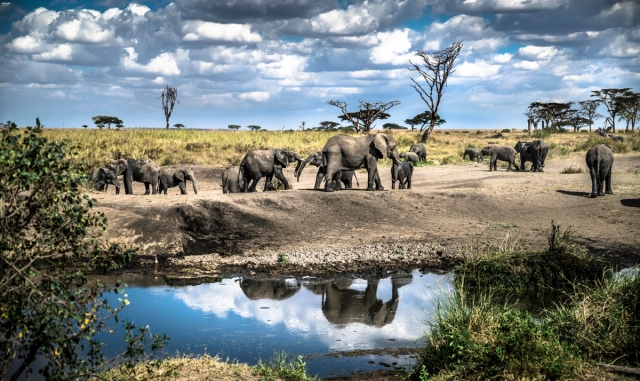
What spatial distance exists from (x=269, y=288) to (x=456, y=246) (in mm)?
4604

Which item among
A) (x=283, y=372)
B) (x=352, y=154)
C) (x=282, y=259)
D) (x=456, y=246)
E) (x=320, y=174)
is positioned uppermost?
(x=352, y=154)

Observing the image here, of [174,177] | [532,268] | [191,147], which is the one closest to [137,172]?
[174,177]

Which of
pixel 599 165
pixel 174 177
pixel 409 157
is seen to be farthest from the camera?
→ pixel 409 157

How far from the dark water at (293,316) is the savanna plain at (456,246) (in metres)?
0.52

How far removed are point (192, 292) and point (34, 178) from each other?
7.21m

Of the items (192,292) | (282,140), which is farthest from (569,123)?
(192,292)

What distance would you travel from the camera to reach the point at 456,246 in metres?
14.5

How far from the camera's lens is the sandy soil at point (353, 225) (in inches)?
541

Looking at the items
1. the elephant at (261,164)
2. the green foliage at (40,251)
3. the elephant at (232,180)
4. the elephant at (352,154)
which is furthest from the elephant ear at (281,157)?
the green foliage at (40,251)

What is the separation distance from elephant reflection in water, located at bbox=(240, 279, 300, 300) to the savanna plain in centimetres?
54

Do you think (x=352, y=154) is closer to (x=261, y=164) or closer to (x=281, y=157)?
(x=281, y=157)

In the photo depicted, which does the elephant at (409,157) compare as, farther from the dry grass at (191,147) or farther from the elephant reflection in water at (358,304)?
the elephant reflection in water at (358,304)

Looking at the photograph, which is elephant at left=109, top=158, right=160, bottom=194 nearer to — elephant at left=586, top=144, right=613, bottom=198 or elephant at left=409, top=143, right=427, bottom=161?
elephant at left=586, top=144, right=613, bottom=198

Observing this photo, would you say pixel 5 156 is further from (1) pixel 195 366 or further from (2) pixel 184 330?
(2) pixel 184 330
